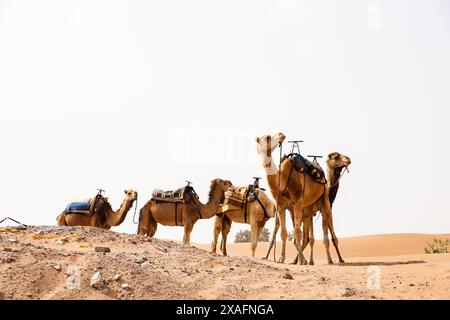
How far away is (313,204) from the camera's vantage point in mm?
16578

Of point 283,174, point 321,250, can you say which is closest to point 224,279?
point 283,174

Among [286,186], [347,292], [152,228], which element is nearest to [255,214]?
[152,228]

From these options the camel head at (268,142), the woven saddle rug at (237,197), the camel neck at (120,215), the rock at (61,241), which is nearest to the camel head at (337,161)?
the camel head at (268,142)

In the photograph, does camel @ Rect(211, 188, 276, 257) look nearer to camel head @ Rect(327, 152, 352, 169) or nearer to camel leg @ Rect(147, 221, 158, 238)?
camel leg @ Rect(147, 221, 158, 238)

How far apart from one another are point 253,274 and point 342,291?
185 cm

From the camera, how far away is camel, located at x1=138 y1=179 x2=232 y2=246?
19.7 m

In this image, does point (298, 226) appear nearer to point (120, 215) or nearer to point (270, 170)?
point (270, 170)

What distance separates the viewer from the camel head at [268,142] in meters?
15.1

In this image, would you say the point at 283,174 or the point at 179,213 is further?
the point at 179,213

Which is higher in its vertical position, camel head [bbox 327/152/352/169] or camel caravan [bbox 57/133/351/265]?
camel head [bbox 327/152/352/169]

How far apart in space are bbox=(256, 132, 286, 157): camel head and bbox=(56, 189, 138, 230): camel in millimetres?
7155

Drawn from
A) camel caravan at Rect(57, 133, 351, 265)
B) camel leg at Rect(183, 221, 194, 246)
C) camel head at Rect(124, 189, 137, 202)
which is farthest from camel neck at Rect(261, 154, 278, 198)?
camel head at Rect(124, 189, 137, 202)

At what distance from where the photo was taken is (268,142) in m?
15.1
